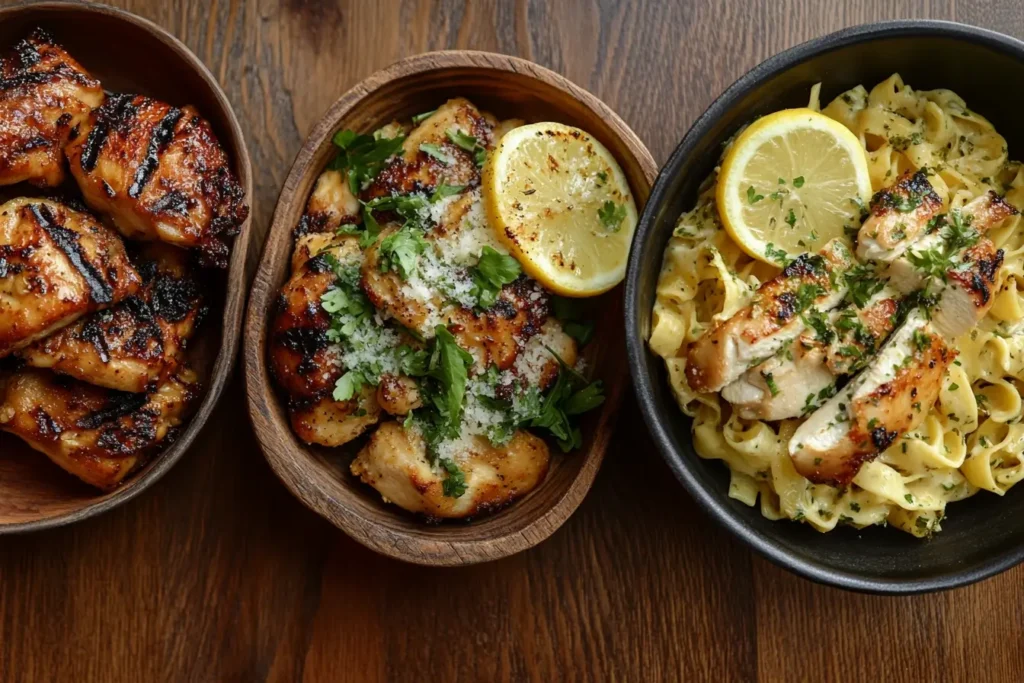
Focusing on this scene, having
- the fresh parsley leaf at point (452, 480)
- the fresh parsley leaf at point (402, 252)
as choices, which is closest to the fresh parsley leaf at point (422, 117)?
the fresh parsley leaf at point (402, 252)

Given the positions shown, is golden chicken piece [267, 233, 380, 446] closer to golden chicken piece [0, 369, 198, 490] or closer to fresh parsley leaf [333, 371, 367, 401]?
fresh parsley leaf [333, 371, 367, 401]

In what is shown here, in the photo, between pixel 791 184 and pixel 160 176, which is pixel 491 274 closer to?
pixel 791 184

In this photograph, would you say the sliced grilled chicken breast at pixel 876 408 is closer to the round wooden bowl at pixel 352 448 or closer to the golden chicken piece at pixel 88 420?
the round wooden bowl at pixel 352 448

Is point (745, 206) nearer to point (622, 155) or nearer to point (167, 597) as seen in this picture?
point (622, 155)

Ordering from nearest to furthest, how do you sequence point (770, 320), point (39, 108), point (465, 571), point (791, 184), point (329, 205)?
1. point (770, 320)
2. point (791, 184)
3. point (39, 108)
4. point (329, 205)
5. point (465, 571)

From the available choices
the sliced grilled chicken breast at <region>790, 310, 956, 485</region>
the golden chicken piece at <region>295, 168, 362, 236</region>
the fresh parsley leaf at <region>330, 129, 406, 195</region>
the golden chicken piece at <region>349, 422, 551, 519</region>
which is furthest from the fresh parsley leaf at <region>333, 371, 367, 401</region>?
the sliced grilled chicken breast at <region>790, 310, 956, 485</region>

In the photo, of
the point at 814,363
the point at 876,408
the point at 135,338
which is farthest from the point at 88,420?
the point at 876,408

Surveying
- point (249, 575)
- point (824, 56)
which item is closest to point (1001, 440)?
point (824, 56)
